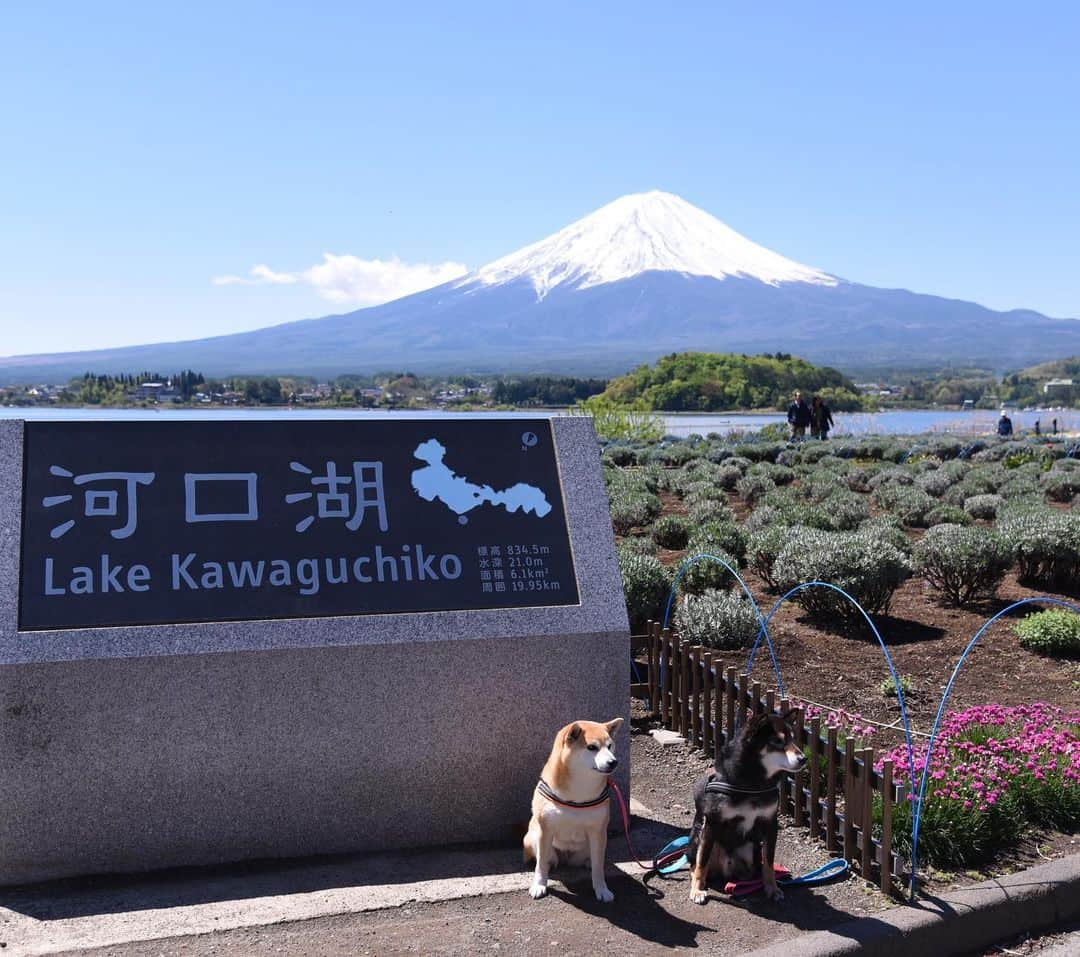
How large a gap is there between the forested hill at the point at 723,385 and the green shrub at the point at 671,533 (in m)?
58.8

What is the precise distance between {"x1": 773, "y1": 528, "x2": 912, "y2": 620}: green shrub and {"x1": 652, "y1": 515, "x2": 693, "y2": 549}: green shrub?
3549 millimetres

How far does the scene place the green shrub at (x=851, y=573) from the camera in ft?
30.0

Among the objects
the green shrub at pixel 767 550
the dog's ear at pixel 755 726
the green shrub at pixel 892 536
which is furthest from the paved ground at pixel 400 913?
the green shrub at pixel 892 536

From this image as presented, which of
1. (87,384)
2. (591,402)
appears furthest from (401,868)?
(591,402)

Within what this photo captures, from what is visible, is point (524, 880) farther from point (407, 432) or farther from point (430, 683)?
point (407, 432)

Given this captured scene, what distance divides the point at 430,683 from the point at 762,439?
2549 centimetres

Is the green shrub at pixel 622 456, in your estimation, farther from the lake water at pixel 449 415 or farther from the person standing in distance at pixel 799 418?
the lake water at pixel 449 415

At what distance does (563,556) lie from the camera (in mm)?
5211

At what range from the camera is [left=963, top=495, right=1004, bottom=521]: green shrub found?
14820 mm

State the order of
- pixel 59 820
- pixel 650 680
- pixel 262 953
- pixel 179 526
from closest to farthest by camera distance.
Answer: pixel 262 953 → pixel 59 820 → pixel 179 526 → pixel 650 680

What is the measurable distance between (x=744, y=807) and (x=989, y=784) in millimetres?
1581

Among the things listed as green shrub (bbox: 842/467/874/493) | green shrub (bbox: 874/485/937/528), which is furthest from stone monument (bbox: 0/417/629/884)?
green shrub (bbox: 842/467/874/493)

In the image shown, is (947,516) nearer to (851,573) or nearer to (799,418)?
(851,573)

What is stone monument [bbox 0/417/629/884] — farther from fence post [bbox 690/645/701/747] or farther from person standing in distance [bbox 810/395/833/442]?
person standing in distance [bbox 810/395/833/442]
